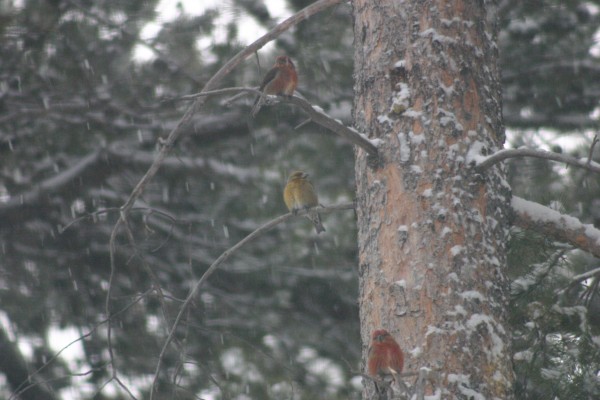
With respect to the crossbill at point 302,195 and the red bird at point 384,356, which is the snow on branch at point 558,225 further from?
the crossbill at point 302,195

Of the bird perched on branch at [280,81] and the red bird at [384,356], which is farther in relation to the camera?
the bird perched on branch at [280,81]

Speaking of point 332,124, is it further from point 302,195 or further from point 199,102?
point 302,195

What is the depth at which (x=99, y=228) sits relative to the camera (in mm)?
6113

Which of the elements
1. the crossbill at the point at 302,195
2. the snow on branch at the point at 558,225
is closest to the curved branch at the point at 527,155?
the snow on branch at the point at 558,225

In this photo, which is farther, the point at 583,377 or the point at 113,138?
the point at 113,138

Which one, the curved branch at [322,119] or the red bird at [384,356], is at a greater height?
the curved branch at [322,119]

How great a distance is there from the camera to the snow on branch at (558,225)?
2734mm

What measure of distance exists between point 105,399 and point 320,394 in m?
1.74

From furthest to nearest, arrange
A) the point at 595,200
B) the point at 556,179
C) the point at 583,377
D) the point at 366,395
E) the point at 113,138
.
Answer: the point at 113,138 < the point at 556,179 < the point at 595,200 < the point at 583,377 < the point at 366,395

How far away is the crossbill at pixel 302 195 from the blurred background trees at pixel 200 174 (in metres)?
0.61

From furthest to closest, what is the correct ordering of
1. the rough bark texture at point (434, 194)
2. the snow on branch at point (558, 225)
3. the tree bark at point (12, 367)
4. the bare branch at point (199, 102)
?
the tree bark at point (12, 367) → the bare branch at point (199, 102) → the snow on branch at point (558, 225) → the rough bark texture at point (434, 194)

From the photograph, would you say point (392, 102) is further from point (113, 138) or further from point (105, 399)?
point (105, 399)

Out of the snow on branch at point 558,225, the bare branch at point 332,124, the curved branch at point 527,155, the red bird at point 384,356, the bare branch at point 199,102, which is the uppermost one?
the bare branch at point 199,102

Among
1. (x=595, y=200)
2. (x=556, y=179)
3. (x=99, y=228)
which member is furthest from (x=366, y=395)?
(x=99, y=228)
